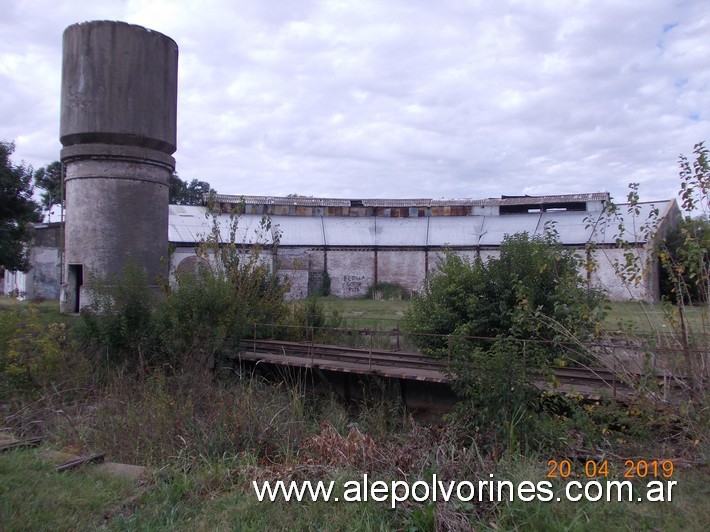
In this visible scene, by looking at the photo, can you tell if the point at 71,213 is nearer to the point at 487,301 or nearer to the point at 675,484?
the point at 487,301

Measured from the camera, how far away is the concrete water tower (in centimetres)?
1191

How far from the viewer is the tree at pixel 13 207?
1739 cm

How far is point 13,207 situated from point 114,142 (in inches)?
318

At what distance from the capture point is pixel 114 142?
12.1m

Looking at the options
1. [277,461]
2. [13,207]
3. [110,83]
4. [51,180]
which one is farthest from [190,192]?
[277,461]

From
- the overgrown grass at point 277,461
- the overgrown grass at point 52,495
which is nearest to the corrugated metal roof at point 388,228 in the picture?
the overgrown grass at point 277,461

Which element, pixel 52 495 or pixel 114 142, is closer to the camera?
pixel 52 495

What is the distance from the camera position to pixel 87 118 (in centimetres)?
1199

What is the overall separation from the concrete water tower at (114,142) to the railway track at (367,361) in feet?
9.86

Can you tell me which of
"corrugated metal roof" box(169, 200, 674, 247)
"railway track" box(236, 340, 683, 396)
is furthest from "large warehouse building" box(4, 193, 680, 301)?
"railway track" box(236, 340, 683, 396)

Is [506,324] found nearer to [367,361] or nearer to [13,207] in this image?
[367,361]

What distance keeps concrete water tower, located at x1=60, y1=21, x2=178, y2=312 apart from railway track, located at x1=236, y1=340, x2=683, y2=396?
9.86ft
